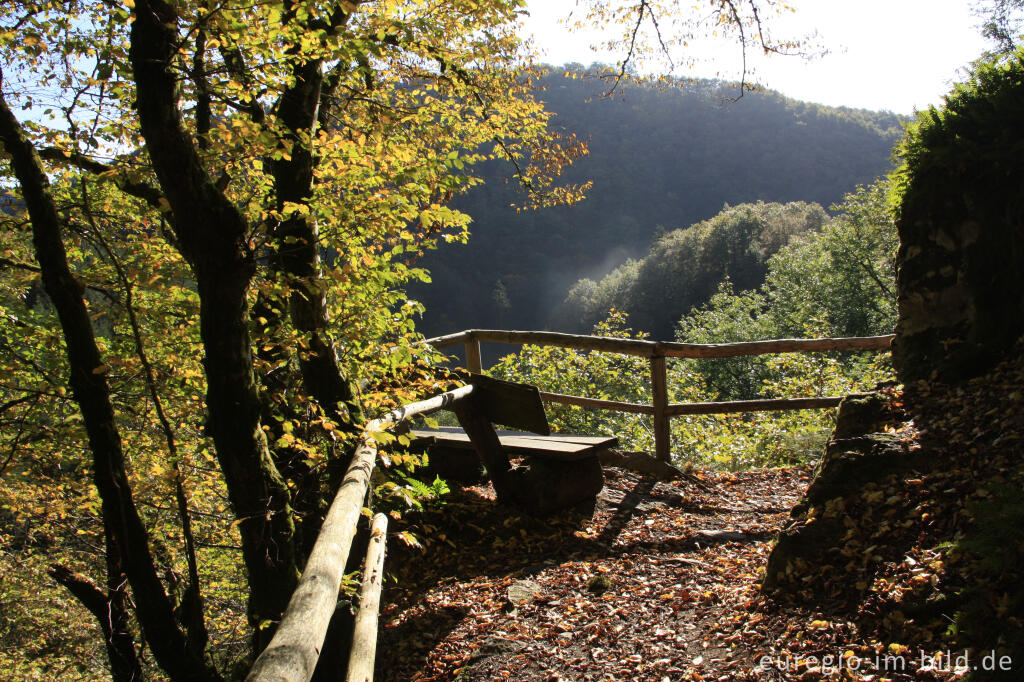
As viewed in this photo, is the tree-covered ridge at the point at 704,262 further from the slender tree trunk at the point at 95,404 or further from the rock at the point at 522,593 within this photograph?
the slender tree trunk at the point at 95,404

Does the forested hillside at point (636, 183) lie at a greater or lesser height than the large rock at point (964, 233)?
greater

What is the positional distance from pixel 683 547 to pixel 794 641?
1.59 metres

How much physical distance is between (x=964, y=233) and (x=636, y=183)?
76859 mm

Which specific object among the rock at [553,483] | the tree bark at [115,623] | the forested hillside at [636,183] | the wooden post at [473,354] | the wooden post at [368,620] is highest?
the forested hillside at [636,183]

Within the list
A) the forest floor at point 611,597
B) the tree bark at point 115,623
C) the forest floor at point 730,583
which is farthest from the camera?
the tree bark at point 115,623

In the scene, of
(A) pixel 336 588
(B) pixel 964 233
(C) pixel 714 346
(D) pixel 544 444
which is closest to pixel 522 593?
(D) pixel 544 444

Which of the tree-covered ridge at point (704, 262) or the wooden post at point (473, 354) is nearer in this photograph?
the wooden post at point (473, 354)

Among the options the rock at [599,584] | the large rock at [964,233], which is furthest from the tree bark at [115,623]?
the large rock at [964,233]

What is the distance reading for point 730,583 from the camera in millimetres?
3346

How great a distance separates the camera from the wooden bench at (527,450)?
169 inches

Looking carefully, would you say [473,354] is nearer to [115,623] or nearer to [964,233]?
[115,623]

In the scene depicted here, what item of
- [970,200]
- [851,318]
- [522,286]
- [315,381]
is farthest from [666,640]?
[522,286]

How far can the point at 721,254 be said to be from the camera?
157 ft

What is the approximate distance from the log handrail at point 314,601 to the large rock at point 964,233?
3583 millimetres
